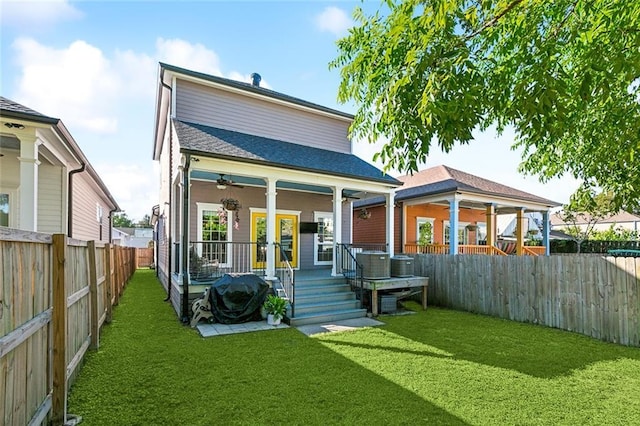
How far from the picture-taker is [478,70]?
404cm

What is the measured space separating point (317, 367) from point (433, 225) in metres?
12.7

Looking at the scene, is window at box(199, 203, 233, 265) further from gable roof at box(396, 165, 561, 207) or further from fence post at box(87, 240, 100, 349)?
gable roof at box(396, 165, 561, 207)

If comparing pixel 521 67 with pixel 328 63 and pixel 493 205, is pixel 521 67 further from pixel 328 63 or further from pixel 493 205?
pixel 493 205

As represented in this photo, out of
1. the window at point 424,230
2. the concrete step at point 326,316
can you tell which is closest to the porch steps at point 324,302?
the concrete step at point 326,316

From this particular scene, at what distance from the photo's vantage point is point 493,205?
14023 millimetres

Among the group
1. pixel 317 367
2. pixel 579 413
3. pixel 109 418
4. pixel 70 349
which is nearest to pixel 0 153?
pixel 70 349

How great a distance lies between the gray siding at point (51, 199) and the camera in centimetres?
831

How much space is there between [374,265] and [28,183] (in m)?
7.35

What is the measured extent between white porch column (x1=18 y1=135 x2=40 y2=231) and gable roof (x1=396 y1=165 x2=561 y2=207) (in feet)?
38.6

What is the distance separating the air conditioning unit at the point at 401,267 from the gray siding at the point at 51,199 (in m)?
8.70

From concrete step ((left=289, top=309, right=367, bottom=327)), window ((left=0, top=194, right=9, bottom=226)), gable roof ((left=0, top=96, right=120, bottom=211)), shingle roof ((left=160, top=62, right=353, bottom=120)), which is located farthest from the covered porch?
window ((left=0, top=194, right=9, bottom=226))

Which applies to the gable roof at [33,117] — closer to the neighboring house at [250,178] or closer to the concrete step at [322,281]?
the neighboring house at [250,178]

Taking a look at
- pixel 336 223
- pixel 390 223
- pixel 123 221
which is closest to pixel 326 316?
pixel 336 223

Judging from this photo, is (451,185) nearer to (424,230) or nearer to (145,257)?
(424,230)
